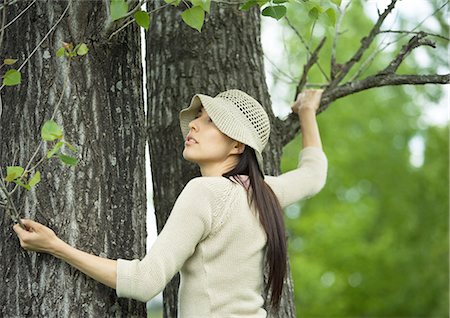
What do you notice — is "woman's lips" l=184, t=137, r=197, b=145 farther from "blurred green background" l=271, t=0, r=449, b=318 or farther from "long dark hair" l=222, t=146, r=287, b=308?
"blurred green background" l=271, t=0, r=449, b=318

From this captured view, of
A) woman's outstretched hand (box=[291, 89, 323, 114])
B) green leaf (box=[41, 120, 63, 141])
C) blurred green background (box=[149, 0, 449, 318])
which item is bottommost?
green leaf (box=[41, 120, 63, 141])

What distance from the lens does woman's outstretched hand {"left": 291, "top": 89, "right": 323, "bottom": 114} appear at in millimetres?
4621

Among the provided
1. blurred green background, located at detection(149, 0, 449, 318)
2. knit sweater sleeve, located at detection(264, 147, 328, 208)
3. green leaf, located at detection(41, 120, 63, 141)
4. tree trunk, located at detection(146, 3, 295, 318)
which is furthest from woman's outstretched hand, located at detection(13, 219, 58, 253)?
blurred green background, located at detection(149, 0, 449, 318)

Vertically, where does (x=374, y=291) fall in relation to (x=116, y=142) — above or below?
above

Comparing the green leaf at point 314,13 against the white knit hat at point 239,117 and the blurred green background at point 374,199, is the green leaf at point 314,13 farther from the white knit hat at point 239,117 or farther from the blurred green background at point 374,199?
the blurred green background at point 374,199

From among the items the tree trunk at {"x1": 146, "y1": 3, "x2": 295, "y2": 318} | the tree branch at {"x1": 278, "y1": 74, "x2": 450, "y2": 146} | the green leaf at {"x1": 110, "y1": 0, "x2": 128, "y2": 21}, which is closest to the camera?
the green leaf at {"x1": 110, "y1": 0, "x2": 128, "y2": 21}

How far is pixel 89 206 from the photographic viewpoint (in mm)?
3410

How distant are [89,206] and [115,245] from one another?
20 cm

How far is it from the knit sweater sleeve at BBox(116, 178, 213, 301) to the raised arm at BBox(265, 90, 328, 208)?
611 millimetres

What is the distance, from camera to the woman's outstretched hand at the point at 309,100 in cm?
462

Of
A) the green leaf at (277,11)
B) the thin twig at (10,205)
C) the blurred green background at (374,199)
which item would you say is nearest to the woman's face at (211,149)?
the green leaf at (277,11)

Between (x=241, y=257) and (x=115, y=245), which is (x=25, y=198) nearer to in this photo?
(x=115, y=245)

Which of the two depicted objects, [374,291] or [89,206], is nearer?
[89,206]

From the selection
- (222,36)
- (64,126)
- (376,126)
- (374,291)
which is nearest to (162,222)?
(222,36)
